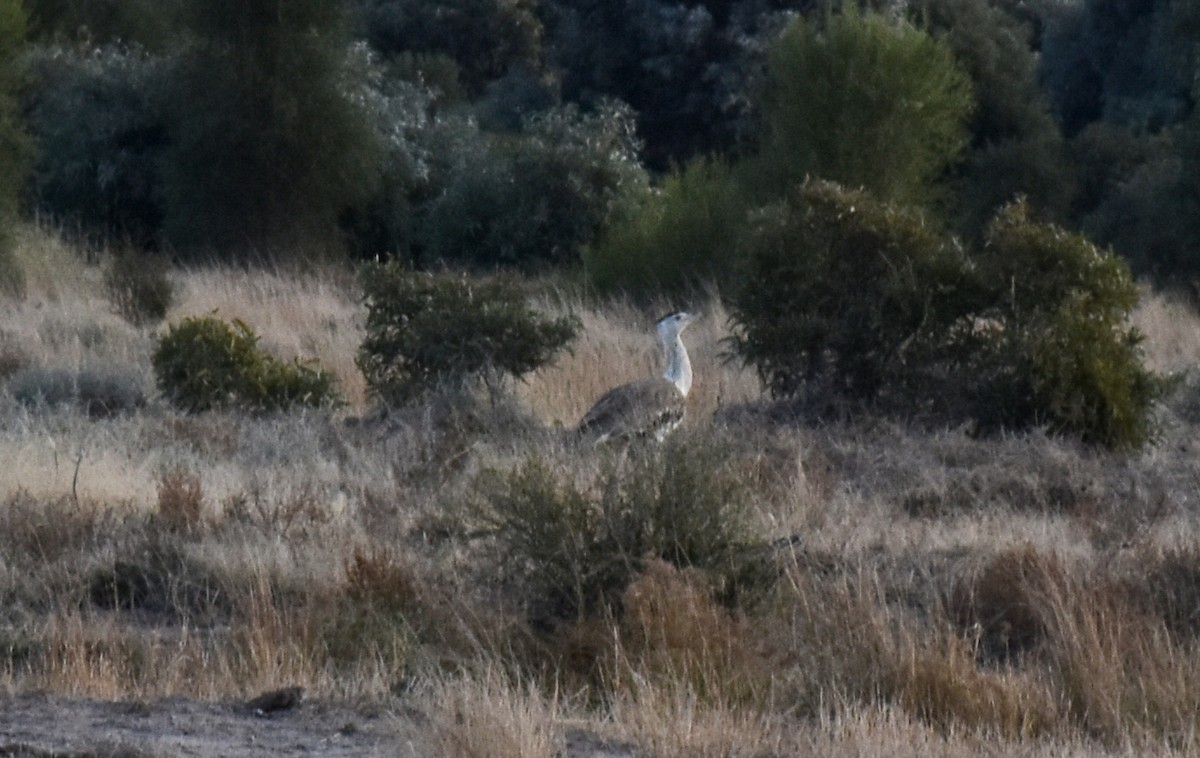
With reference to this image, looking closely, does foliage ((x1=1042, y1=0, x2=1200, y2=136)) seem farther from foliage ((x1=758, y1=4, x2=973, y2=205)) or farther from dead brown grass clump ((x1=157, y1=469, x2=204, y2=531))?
dead brown grass clump ((x1=157, y1=469, x2=204, y2=531))

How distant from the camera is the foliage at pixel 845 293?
13016mm

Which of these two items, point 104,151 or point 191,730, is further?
point 104,151

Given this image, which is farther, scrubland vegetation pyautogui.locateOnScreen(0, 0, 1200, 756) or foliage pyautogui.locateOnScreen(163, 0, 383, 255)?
foliage pyautogui.locateOnScreen(163, 0, 383, 255)

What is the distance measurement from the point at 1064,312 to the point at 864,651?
5.72 meters

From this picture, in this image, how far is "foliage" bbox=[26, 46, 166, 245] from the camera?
96.4 feet

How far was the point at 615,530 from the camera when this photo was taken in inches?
304

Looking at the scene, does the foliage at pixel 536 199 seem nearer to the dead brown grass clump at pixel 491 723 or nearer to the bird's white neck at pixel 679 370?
the bird's white neck at pixel 679 370

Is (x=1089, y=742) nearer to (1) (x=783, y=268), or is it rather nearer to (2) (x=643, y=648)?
(2) (x=643, y=648)

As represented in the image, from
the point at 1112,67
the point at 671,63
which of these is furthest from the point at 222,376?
the point at 1112,67

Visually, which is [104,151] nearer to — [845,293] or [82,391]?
[82,391]

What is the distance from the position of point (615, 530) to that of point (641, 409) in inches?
150

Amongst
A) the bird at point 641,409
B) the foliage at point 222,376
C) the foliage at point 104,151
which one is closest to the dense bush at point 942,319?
the bird at point 641,409

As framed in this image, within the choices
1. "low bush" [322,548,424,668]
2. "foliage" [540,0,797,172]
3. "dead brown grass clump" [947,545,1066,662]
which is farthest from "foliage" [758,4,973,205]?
"low bush" [322,548,424,668]

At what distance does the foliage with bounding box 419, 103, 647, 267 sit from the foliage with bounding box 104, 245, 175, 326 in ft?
27.2
